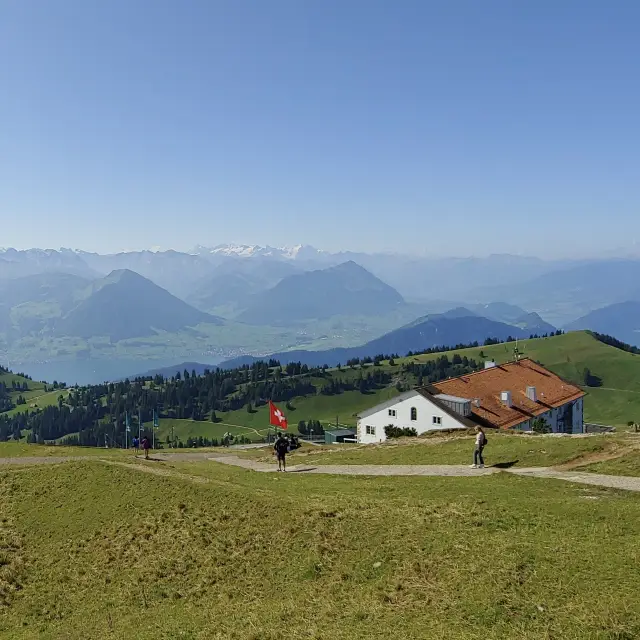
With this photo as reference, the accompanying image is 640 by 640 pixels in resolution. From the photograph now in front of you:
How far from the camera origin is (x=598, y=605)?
16.5 metres

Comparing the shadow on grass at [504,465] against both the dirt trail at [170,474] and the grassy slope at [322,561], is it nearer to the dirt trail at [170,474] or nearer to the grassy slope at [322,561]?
the grassy slope at [322,561]

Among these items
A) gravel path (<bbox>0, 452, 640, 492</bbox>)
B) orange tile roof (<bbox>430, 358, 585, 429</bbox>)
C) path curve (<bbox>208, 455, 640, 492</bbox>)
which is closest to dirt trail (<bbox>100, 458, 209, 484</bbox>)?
gravel path (<bbox>0, 452, 640, 492</bbox>)

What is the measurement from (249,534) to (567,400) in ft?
285

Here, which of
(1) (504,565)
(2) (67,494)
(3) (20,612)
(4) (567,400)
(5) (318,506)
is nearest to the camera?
(1) (504,565)

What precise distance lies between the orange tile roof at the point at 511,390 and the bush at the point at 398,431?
719 centimetres

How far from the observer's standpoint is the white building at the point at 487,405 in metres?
84.4

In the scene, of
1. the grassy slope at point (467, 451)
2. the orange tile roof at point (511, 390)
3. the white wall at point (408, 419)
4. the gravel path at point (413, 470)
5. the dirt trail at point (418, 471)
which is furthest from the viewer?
the orange tile roof at point (511, 390)

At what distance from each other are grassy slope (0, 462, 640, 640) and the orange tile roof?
54.0 m

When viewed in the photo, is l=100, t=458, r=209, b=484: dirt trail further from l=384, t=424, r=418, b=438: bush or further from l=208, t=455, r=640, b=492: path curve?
l=384, t=424, r=418, b=438: bush

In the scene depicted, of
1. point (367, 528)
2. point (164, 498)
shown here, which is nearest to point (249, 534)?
point (367, 528)

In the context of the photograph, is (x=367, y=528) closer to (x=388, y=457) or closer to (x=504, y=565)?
(x=504, y=565)

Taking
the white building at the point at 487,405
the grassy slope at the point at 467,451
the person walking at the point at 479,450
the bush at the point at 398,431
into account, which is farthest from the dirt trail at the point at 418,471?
the white building at the point at 487,405

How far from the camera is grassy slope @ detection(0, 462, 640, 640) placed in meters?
17.8

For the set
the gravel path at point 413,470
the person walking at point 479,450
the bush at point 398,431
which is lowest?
the bush at point 398,431
